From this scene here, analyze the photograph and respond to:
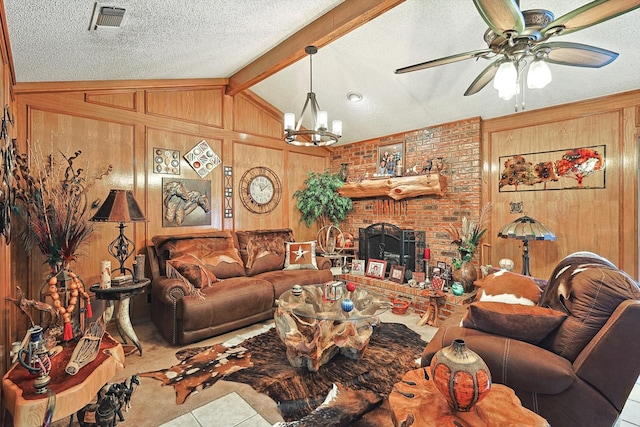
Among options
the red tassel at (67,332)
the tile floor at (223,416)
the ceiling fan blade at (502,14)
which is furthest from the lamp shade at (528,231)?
the red tassel at (67,332)

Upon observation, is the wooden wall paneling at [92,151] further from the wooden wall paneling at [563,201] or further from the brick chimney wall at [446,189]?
the wooden wall paneling at [563,201]

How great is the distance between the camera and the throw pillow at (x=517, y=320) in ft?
5.34

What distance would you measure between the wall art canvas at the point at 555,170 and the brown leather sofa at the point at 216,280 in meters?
2.73

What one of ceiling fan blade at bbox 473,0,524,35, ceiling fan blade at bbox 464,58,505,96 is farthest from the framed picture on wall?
ceiling fan blade at bbox 473,0,524,35

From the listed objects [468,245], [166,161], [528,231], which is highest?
[166,161]

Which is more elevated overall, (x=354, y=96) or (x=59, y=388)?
(x=354, y=96)

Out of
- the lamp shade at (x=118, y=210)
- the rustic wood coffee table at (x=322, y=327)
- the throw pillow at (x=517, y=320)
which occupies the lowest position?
the rustic wood coffee table at (x=322, y=327)

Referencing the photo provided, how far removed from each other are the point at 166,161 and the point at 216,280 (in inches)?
67.0

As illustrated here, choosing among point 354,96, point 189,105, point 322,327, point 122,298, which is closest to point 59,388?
point 122,298

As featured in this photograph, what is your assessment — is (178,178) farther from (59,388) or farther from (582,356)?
(582,356)

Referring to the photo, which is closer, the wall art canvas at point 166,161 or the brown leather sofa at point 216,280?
the brown leather sofa at point 216,280

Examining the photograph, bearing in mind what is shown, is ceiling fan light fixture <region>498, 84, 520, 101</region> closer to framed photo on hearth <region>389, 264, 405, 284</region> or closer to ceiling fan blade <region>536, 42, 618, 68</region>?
ceiling fan blade <region>536, 42, 618, 68</region>

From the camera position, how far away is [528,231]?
10.5 feet

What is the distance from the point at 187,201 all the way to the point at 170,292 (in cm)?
151
